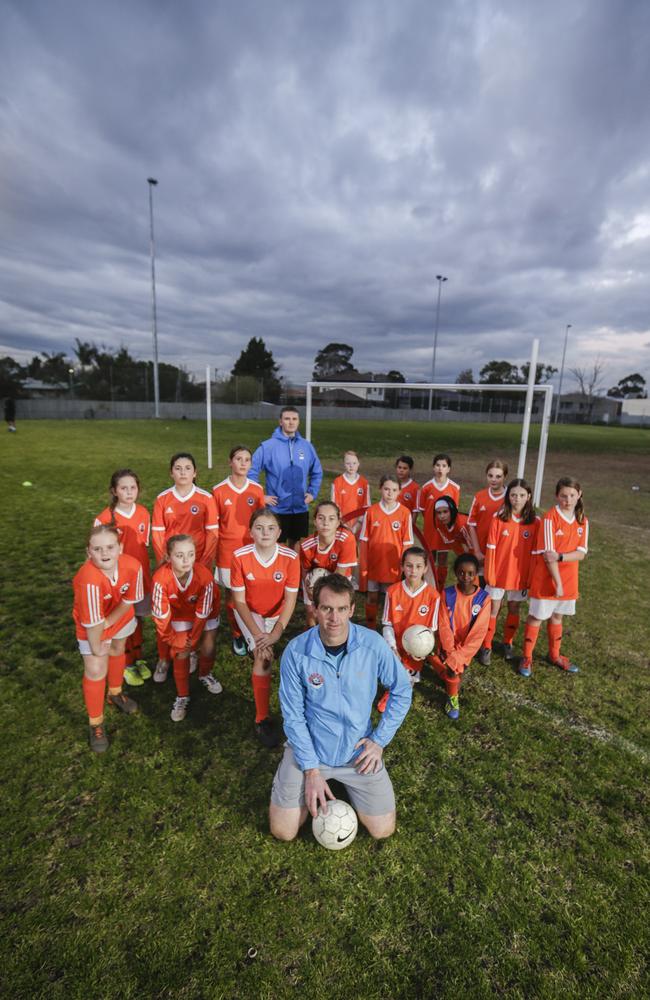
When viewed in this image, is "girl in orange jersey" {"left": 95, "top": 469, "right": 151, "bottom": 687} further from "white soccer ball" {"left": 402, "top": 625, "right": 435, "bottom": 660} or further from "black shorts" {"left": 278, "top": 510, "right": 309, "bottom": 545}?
"white soccer ball" {"left": 402, "top": 625, "right": 435, "bottom": 660}

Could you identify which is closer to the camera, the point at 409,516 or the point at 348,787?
the point at 348,787

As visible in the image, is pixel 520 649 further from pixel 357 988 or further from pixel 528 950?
pixel 357 988

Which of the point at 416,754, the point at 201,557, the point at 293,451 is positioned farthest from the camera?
the point at 293,451

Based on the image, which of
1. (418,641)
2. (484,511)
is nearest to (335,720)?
(418,641)

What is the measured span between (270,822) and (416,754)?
113 centimetres

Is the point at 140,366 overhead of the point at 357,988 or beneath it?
overhead

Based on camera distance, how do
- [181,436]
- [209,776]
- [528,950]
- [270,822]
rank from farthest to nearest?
[181,436], [209,776], [270,822], [528,950]

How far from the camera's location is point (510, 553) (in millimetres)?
4574

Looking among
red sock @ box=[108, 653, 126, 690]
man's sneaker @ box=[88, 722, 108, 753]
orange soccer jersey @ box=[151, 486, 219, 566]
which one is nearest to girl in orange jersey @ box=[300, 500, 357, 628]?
orange soccer jersey @ box=[151, 486, 219, 566]

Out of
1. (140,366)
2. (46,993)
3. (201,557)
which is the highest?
(140,366)

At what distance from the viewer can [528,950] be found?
222 cm

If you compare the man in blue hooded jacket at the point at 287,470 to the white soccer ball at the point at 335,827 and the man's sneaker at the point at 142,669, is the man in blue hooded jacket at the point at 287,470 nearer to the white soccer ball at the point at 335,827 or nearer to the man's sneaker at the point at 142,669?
the man's sneaker at the point at 142,669

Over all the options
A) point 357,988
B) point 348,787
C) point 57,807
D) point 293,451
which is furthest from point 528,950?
point 293,451

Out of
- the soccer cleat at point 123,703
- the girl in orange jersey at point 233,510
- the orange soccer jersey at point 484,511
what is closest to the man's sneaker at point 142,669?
the soccer cleat at point 123,703
